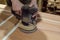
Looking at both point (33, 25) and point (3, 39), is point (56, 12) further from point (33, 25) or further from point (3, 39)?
point (3, 39)

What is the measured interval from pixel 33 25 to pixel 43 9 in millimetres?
118

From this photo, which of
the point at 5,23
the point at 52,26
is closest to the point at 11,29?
the point at 5,23

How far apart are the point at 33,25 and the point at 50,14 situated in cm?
12

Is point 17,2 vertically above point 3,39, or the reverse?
point 17,2

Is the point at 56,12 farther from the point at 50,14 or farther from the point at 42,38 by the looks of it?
the point at 42,38

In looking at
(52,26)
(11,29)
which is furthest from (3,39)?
(52,26)

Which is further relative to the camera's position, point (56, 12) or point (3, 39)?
point (56, 12)

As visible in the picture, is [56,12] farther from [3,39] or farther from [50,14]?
[3,39]

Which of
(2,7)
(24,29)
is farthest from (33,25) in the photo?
(2,7)

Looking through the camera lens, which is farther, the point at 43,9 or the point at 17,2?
the point at 43,9

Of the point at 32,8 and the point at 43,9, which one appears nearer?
the point at 32,8

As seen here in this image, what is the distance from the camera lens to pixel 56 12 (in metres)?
0.51

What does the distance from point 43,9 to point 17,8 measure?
15 centimetres

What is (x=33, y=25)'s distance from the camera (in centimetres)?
43
